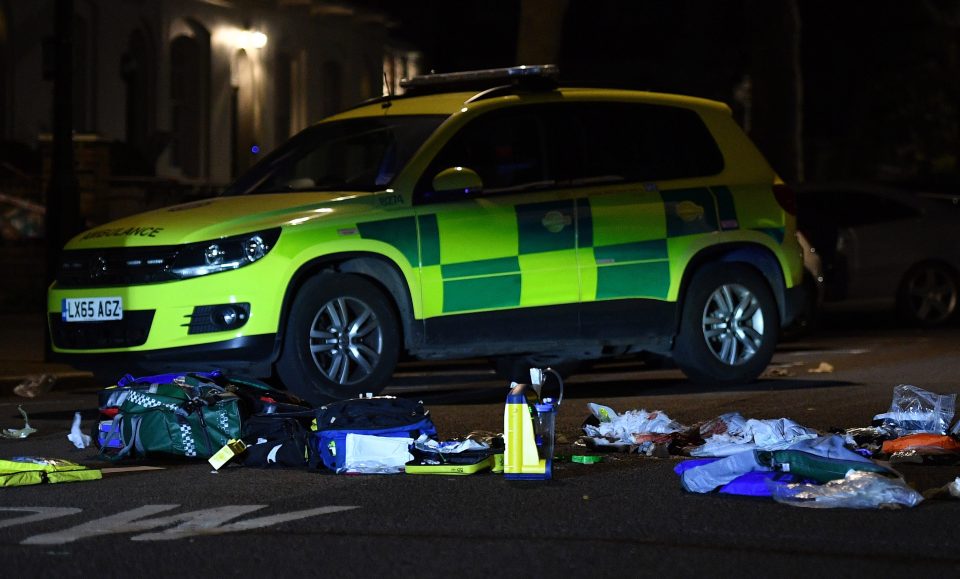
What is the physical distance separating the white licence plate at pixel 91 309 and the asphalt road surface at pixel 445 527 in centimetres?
117

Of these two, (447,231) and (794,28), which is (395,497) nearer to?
(447,231)

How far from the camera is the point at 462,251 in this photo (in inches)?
433

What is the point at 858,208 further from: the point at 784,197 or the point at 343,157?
the point at 343,157

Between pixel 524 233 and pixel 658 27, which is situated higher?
pixel 658 27

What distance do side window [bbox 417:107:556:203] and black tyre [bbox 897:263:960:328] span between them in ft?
24.0

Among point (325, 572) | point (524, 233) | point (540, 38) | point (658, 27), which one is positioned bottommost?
point (325, 572)

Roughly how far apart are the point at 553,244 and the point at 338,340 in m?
1.45

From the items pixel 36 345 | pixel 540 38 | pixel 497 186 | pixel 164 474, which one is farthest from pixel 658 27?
pixel 164 474

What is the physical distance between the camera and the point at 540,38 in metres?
20.2

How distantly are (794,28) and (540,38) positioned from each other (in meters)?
8.67

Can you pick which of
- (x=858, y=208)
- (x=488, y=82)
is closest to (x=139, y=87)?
(x=858, y=208)

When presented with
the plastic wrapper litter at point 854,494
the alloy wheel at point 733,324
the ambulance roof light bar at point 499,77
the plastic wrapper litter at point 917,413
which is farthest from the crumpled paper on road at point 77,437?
the alloy wheel at point 733,324

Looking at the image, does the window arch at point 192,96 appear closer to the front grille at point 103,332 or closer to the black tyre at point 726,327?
the black tyre at point 726,327

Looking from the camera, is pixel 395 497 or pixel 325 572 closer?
pixel 325 572
